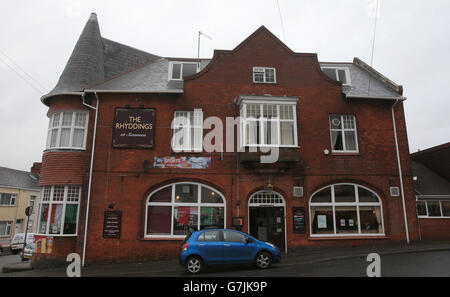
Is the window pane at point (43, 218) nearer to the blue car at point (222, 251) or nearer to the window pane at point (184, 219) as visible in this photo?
the window pane at point (184, 219)

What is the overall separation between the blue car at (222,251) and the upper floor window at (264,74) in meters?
8.80

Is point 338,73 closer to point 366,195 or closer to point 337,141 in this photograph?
point 337,141

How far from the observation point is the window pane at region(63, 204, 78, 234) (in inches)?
569

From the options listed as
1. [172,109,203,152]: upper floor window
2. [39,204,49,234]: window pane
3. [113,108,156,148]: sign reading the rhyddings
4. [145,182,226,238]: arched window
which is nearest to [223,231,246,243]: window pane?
[145,182,226,238]: arched window

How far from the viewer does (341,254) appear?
1289 cm

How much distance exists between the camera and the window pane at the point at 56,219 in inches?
568

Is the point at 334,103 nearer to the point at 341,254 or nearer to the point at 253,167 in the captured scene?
the point at 253,167

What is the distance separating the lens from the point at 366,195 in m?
15.6

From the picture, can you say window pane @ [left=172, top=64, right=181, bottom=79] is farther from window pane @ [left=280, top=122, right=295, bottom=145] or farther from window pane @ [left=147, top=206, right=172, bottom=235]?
window pane @ [left=147, top=206, right=172, bottom=235]

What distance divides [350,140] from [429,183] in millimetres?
6482

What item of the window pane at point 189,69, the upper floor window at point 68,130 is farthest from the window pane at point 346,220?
the upper floor window at point 68,130

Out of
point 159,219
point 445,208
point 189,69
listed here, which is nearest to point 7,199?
point 159,219

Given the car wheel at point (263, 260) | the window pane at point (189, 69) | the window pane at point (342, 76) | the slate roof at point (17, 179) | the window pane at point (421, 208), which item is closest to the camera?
the car wheel at point (263, 260)
